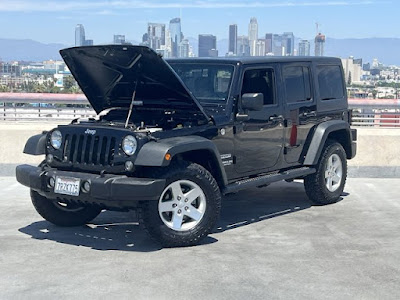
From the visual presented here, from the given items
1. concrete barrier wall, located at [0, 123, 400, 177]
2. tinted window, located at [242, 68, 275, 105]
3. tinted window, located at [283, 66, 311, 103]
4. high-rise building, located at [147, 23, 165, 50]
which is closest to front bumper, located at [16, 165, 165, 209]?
tinted window, located at [242, 68, 275, 105]

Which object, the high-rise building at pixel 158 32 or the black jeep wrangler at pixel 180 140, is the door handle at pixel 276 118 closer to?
the black jeep wrangler at pixel 180 140

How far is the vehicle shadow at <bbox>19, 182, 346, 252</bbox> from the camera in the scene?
23.0ft

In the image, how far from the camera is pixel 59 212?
762 centimetres

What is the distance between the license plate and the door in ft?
6.10

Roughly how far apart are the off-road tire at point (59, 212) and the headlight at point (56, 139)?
649 mm

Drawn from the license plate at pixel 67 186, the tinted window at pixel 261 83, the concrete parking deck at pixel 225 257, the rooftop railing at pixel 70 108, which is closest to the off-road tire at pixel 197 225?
the concrete parking deck at pixel 225 257

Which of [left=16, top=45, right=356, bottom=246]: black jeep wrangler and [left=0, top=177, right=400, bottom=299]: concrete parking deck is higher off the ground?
[left=16, top=45, right=356, bottom=246]: black jeep wrangler

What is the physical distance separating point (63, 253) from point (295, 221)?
2843mm

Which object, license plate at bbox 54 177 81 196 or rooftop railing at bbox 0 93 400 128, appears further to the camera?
rooftop railing at bbox 0 93 400 128

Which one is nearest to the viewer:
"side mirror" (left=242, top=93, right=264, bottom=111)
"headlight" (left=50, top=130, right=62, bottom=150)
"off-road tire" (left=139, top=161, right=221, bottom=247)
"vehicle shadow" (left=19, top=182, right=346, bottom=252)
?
"off-road tire" (left=139, top=161, right=221, bottom=247)

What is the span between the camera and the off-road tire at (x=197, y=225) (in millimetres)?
6578

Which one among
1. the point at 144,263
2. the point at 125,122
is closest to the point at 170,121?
the point at 125,122

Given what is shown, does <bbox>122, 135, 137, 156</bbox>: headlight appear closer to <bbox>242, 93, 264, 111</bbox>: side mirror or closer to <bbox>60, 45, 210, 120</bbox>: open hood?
<bbox>60, 45, 210, 120</bbox>: open hood

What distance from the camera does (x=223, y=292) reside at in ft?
17.5
